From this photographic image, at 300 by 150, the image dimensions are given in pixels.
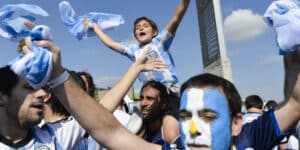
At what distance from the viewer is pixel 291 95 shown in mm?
1866

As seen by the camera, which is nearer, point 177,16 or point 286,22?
point 286,22

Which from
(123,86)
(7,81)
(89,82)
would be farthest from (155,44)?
(7,81)

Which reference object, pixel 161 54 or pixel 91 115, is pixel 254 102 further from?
pixel 91 115

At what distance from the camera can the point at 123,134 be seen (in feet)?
6.72

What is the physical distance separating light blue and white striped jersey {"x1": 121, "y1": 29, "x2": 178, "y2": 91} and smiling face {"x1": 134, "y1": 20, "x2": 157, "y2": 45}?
53 mm

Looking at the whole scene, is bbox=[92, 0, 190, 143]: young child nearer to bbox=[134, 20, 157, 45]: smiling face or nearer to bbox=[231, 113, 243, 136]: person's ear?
bbox=[134, 20, 157, 45]: smiling face

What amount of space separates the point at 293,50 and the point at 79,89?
0.97 m

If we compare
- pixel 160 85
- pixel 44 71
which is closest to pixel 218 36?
pixel 160 85

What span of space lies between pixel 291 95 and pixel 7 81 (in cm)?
150

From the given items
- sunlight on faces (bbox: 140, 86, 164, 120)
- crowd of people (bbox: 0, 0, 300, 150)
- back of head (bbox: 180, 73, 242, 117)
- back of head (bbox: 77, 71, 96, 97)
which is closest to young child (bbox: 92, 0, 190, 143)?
sunlight on faces (bbox: 140, 86, 164, 120)

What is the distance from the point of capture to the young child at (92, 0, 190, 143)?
13.2 ft

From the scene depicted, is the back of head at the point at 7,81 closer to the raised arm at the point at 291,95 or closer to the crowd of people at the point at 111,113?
the crowd of people at the point at 111,113

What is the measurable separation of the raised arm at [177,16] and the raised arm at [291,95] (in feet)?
6.86

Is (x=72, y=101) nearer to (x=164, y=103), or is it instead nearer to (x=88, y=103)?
(x=88, y=103)
